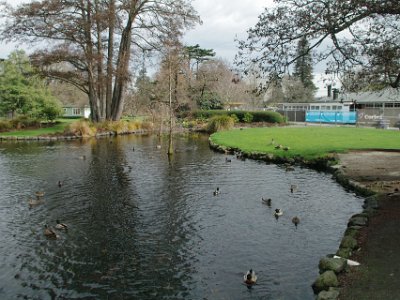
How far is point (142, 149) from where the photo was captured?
28.4 metres

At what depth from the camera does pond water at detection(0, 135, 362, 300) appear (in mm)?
7504

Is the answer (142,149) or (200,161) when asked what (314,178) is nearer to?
(200,161)

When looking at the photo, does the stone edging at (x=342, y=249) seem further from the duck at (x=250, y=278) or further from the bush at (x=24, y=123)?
the bush at (x=24, y=123)

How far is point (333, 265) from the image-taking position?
7398 millimetres

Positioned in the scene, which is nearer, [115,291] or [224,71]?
[115,291]

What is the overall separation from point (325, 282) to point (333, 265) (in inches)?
24.0

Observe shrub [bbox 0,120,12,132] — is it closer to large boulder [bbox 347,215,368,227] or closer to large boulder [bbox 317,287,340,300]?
large boulder [bbox 347,215,368,227]

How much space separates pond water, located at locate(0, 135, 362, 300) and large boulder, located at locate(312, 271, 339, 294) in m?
0.18

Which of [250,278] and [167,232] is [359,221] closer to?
[250,278]

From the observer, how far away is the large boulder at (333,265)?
7328 mm

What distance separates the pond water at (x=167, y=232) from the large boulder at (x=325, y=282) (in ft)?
0.59

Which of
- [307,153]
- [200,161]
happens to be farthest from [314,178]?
[200,161]

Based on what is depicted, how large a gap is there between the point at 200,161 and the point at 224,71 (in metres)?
49.8

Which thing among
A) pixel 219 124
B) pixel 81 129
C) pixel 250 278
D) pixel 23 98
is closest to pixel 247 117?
pixel 219 124
